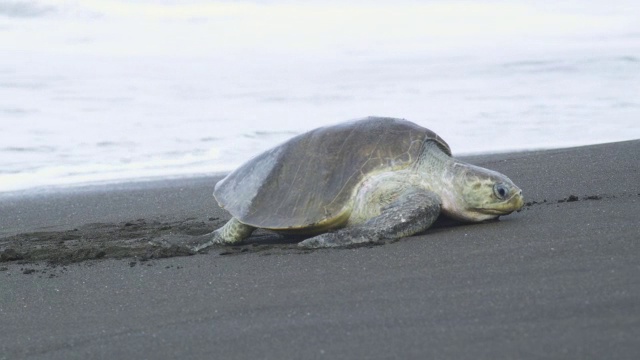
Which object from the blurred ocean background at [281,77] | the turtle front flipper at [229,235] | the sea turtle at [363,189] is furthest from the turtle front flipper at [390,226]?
the blurred ocean background at [281,77]

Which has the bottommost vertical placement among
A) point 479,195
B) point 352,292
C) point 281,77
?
point 352,292

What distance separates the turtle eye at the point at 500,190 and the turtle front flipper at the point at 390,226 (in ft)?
1.01

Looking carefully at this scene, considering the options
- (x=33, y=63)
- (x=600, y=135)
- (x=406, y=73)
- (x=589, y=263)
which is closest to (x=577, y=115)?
(x=600, y=135)

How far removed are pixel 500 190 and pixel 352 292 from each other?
58.5 inches

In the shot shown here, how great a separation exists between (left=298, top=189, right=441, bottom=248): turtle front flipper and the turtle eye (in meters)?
0.31

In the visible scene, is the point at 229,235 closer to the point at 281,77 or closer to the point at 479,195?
the point at 479,195

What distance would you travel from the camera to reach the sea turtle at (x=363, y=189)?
4.35m

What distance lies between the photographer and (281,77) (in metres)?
17.5

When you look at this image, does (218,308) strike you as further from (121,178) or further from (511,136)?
(511,136)

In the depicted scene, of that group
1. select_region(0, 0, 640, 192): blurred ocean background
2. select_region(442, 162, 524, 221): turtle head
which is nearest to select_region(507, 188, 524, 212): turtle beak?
select_region(442, 162, 524, 221): turtle head

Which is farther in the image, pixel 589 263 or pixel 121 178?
pixel 121 178

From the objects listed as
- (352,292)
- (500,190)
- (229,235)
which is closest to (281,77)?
(229,235)

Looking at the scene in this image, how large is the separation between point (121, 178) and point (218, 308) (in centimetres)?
499

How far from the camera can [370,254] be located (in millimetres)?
3895
